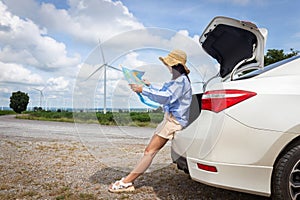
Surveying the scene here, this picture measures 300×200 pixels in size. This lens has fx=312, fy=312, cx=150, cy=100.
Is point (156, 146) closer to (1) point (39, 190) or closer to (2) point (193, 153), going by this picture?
(2) point (193, 153)

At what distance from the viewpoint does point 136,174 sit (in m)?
3.78

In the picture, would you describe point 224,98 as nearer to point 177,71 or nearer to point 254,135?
point 254,135

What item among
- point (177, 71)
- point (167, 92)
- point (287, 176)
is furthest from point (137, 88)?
point (287, 176)

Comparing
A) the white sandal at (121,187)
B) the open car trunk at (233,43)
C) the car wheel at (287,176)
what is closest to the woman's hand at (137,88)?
the open car trunk at (233,43)

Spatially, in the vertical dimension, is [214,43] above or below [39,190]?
above

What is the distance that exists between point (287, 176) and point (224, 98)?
2.72 ft

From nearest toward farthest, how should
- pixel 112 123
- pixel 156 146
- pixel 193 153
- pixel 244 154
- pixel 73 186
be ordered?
1. pixel 244 154
2. pixel 193 153
3. pixel 156 146
4. pixel 73 186
5. pixel 112 123

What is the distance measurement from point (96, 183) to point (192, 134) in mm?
1780

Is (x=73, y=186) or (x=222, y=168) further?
(x=73, y=186)

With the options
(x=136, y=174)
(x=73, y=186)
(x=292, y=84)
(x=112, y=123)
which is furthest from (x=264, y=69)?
(x=73, y=186)

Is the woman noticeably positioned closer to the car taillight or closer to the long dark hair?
the long dark hair

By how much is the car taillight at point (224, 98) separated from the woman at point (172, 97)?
0.56 m

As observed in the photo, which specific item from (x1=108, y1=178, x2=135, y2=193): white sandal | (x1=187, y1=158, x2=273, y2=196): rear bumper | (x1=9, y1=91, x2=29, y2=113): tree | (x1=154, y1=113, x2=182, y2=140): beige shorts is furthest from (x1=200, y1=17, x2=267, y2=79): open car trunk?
(x1=9, y1=91, x2=29, y2=113): tree

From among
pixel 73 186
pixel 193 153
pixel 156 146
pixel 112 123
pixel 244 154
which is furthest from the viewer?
pixel 112 123
